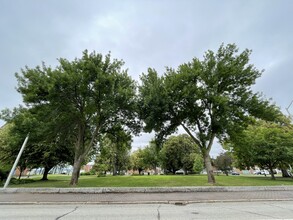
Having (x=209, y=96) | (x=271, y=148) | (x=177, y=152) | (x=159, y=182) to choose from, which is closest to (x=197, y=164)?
(x=177, y=152)

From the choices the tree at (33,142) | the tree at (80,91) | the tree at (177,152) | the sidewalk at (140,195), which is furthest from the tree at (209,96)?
the tree at (177,152)

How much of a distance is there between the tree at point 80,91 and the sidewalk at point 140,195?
4657 mm

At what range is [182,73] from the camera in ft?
51.6

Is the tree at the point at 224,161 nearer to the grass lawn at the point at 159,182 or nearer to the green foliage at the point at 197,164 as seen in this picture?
the green foliage at the point at 197,164

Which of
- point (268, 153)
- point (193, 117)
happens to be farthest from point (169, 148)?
point (193, 117)

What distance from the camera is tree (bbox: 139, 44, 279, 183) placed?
601 inches

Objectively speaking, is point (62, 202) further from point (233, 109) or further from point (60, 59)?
point (233, 109)

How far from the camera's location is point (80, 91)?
1442 cm

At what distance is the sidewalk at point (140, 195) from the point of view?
897cm

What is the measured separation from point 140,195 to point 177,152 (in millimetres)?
38169

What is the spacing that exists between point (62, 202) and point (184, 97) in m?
11.5

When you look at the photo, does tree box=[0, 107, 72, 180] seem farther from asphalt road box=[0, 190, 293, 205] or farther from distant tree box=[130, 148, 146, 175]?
distant tree box=[130, 148, 146, 175]

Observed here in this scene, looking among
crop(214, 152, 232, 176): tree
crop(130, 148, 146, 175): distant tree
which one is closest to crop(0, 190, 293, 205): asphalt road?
crop(214, 152, 232, 176): tree

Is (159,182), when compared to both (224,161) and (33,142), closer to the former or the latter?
(33,142)
